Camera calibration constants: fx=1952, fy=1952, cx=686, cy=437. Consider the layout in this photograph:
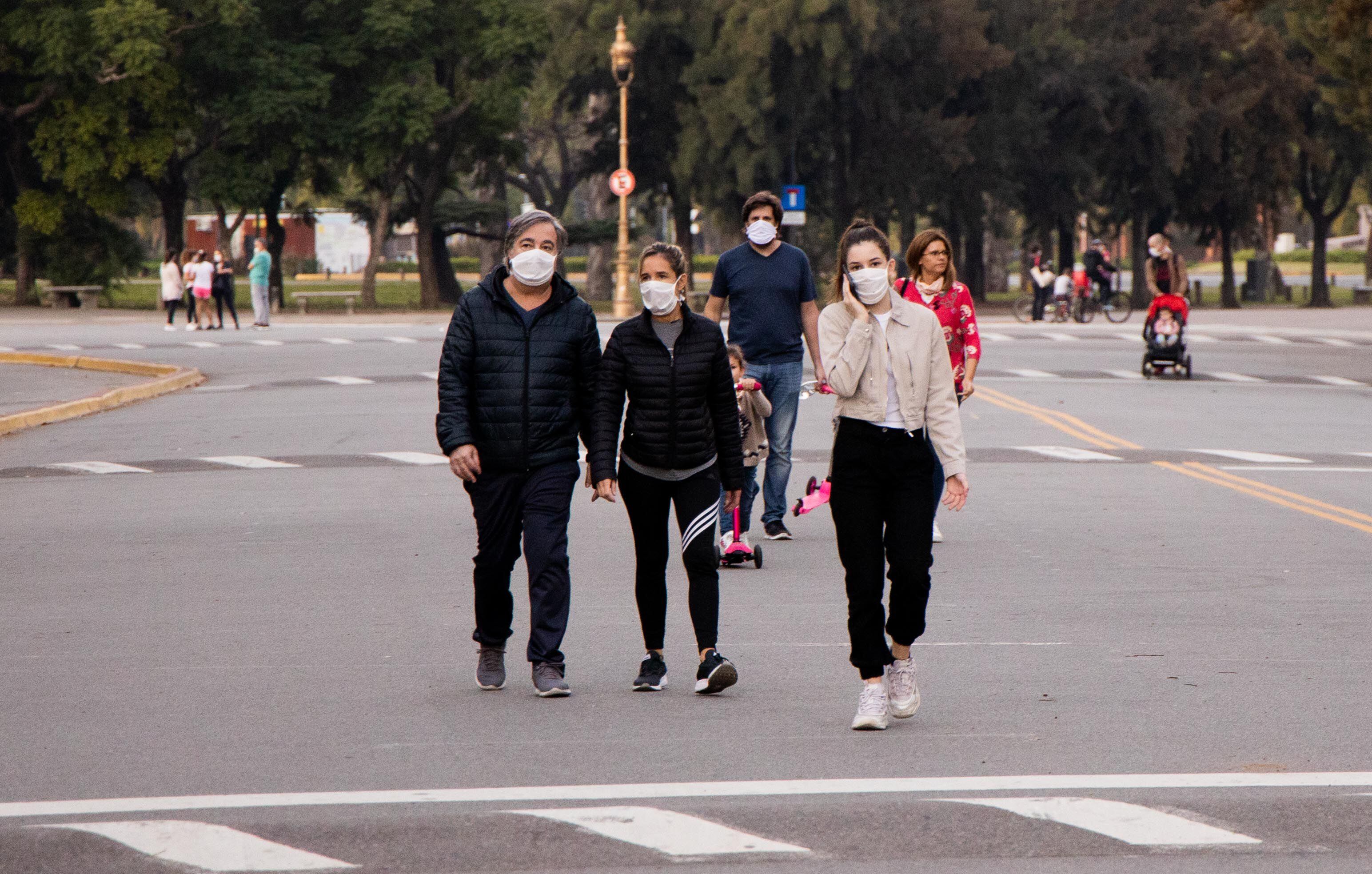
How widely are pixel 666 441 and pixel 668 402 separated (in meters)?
0.14

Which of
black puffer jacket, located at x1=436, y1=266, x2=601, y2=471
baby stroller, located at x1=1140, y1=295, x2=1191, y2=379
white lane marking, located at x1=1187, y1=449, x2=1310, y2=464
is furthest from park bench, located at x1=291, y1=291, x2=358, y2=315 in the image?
black puffer jacket, located at x1=436, y1=266, x2=601, y2=471

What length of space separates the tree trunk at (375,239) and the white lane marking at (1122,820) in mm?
42669

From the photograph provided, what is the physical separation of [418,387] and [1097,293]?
76.1 ft

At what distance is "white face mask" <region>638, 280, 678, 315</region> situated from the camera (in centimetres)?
689

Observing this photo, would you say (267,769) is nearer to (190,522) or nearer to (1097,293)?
(190,522)

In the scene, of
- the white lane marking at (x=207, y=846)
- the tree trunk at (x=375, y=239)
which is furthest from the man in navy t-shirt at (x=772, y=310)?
the tree trunk at (x=375, y=239)

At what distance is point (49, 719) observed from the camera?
6.54 m

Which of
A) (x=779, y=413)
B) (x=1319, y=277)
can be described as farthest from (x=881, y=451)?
(x=1319, y=277)

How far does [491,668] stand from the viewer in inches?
277

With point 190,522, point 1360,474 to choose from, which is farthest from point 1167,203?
point 190,522

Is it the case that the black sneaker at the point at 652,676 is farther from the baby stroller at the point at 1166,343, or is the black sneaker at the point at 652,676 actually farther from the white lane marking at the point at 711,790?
the baby stroller at the point at 1166,343

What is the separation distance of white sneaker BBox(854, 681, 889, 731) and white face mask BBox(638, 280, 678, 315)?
1530 mm

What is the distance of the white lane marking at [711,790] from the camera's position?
17.8 feet

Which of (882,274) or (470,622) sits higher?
(882,274)
